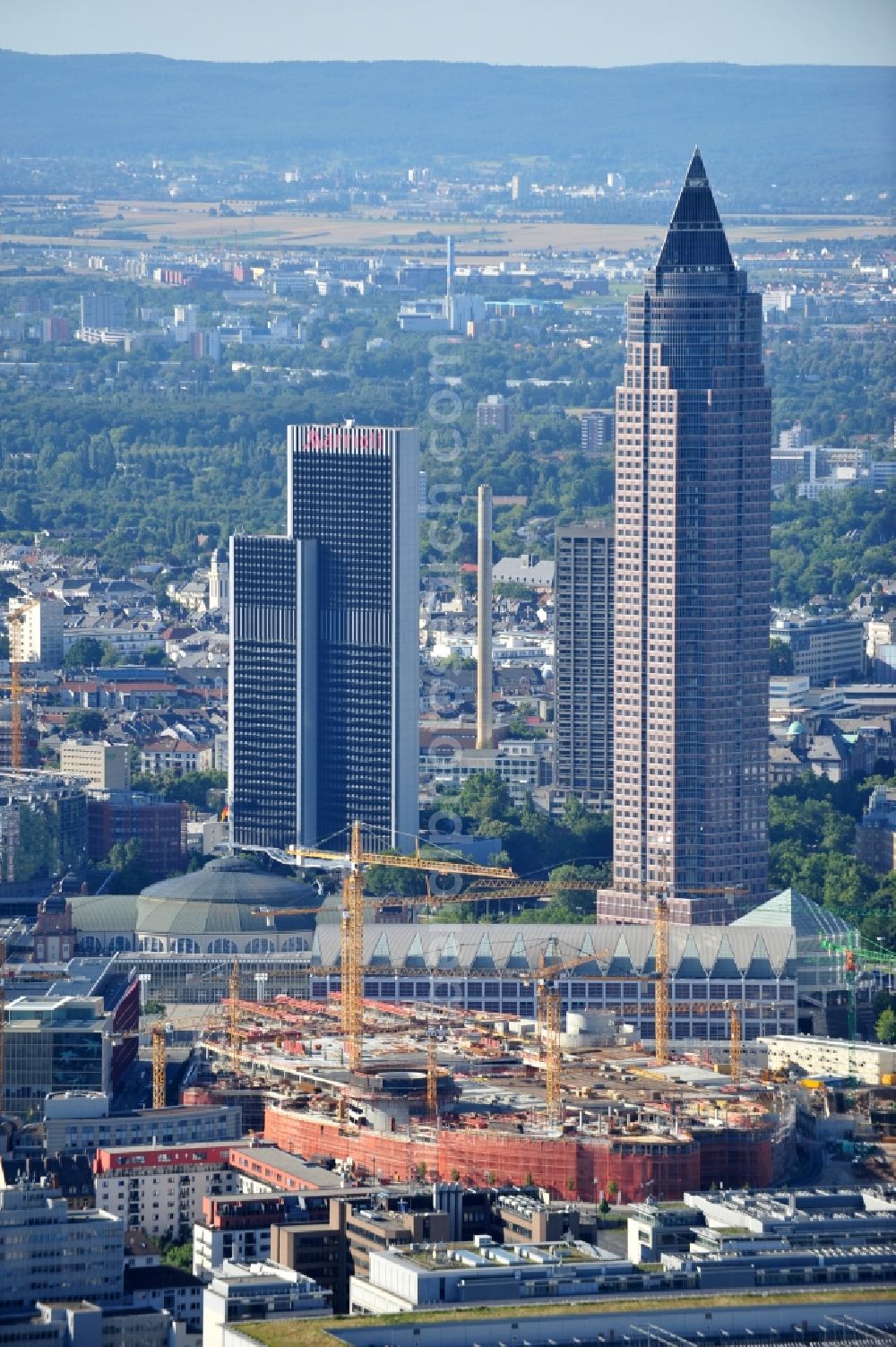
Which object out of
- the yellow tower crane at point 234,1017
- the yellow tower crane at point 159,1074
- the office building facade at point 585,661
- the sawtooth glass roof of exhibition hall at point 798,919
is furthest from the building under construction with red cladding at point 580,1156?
the office building facade at point 585,661

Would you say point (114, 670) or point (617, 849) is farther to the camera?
point (114, 670)

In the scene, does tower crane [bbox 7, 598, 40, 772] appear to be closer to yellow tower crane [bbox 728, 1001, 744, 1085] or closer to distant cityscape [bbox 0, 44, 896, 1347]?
distant cityscape [bbox 0, 44, 896, 1347]

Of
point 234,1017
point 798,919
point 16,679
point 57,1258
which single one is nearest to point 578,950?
point 798,919

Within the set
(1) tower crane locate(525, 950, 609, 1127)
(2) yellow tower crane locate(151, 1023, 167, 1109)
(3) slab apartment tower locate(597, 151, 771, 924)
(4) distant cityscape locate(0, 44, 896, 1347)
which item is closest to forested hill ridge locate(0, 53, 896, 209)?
(4) distant cityscape locate(0, 44, 896, 1347)

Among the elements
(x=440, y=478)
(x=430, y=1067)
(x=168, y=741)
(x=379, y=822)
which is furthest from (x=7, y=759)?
(x=440, y=478)

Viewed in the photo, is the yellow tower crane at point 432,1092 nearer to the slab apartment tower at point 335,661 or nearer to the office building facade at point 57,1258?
the office building facade at point 57,1258

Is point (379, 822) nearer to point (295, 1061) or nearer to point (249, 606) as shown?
point (249, 606)
